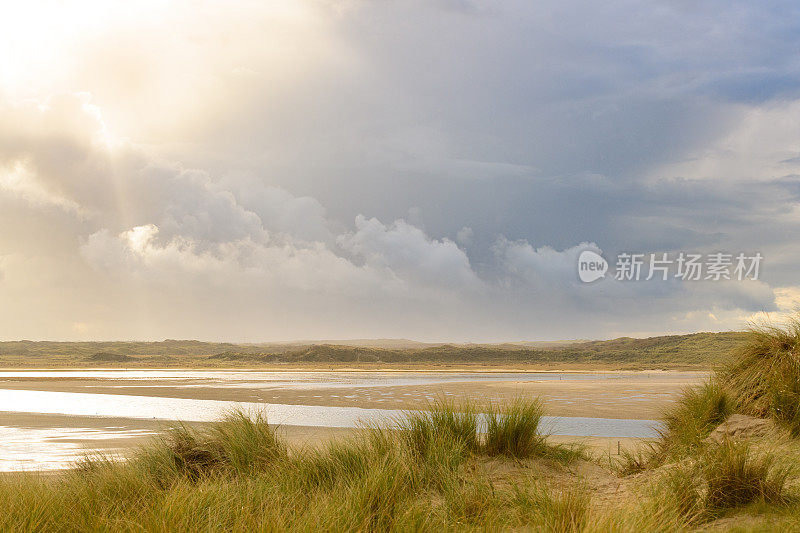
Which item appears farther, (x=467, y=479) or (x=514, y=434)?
(x=514, y=434)

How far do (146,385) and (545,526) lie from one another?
40391 mm

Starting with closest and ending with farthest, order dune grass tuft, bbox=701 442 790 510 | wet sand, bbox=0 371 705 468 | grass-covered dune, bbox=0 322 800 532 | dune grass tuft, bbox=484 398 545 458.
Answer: grass-covered dune, bbox=0 322 800 532 → dune grass tuft, bbox=701 442 790 510 → dune grass tuft, bbox=484 398 545 458 → wet sand, bbox=0 371 705 468

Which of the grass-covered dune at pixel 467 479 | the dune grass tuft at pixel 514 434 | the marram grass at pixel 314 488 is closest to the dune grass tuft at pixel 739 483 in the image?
the grass-covered dune at pixel 467 479

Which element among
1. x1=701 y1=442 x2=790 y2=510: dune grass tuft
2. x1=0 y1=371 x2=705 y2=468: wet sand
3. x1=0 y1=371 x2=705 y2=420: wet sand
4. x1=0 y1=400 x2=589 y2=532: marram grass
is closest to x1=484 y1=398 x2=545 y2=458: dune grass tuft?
x1=0 y1=400 x2=589 y2=532: marram grass

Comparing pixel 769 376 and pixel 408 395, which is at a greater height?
pixel 769 376

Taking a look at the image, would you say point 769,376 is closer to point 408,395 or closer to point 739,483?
point 739,483

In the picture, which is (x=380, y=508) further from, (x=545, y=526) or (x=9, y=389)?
(x=9, y=389)

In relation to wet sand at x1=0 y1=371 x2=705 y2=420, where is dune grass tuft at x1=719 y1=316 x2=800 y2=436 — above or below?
above

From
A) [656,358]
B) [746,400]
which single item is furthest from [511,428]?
[656,358]

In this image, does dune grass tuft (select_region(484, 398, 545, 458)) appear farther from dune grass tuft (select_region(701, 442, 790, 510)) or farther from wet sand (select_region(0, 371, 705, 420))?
wet sand (select_region(0, 371, 705, 420))

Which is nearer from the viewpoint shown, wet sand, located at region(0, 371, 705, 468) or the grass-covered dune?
the grass-covered dune

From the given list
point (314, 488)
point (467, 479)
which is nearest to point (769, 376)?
point (467, 479)

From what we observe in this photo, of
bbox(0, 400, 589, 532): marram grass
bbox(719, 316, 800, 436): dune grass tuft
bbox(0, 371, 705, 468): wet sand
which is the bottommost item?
bbox(0, 371, 705, 468): wet sand

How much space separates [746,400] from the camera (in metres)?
10.5
